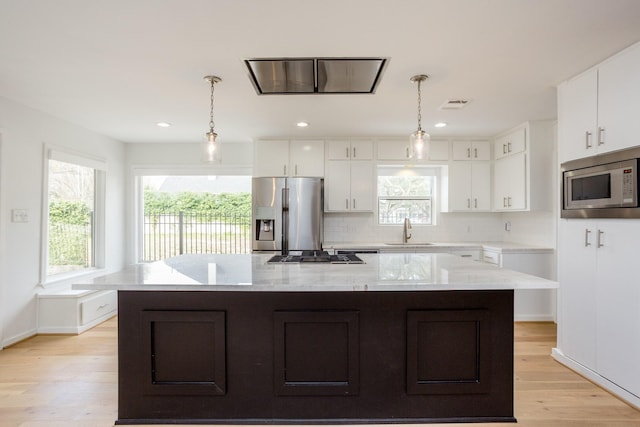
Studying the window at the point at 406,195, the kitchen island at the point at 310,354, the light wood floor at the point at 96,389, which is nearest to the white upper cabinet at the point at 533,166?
the window at the point at 406,195

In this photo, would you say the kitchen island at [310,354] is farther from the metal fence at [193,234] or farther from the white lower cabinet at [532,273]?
the metal fence at [193,234]

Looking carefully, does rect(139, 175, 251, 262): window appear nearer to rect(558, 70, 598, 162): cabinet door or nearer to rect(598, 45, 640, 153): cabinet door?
rect(558, 70, 598, 162): cabinet door

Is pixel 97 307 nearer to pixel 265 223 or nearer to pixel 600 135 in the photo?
pixel 265 223

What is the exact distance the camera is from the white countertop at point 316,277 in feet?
5.88

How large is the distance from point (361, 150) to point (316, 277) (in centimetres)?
304

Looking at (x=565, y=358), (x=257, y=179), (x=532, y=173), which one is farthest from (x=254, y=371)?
(x=532, y=173)

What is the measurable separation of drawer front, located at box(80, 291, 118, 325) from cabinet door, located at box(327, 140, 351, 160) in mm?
3147

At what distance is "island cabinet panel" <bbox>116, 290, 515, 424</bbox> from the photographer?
2020mm

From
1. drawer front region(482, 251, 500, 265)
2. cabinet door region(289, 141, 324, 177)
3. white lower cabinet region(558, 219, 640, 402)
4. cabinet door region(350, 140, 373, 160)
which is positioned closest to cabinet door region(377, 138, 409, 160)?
cabinet door region(350, 140, 373, 160)

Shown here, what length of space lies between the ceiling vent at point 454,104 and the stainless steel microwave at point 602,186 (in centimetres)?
98

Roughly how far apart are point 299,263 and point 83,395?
1.69 metres

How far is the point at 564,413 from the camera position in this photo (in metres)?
2.22

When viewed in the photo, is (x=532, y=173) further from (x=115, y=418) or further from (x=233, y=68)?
(x=115, y=418)

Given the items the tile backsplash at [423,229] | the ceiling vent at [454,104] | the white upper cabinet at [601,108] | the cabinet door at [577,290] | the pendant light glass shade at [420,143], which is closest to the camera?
the white upper cabinet at [601,108]
